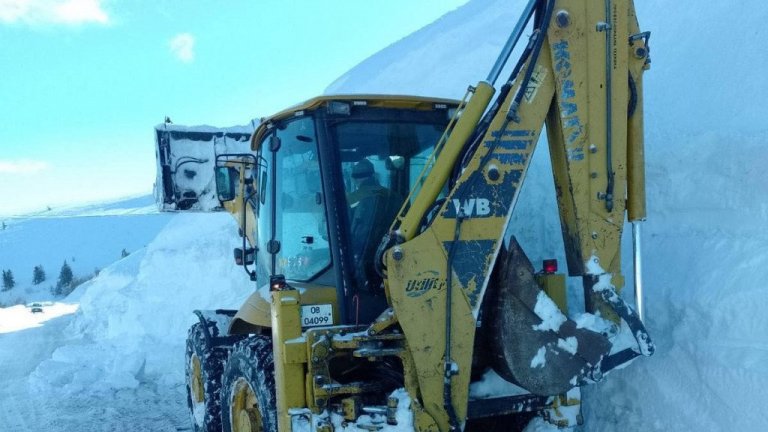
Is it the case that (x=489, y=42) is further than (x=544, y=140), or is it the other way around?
(x=489, y=42)

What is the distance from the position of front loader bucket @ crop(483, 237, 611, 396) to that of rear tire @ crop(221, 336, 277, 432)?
1.41 meters

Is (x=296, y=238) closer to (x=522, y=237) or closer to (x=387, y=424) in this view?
(x=387, y=424)

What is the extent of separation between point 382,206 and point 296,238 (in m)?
0.66

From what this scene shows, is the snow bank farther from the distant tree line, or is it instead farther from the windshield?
the distant tree line

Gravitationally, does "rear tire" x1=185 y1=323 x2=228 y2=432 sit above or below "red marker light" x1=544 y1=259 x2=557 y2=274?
below

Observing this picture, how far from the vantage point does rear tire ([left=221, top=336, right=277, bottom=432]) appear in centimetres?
382

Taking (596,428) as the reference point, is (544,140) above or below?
above

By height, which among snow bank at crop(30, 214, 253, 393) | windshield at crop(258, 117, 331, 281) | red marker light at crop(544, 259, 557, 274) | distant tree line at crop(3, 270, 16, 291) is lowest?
distant tree line at crop(3, 270, 16, 291)

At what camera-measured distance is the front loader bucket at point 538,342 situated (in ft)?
10.6

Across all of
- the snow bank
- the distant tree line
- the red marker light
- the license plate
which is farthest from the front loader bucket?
the distant tree line

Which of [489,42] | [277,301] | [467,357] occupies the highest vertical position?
[489,42]

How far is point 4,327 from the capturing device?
1574cm

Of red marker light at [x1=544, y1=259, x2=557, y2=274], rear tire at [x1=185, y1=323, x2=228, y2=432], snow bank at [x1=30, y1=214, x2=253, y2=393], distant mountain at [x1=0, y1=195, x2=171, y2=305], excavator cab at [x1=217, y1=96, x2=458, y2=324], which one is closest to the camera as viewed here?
red marker light at [x1=544, y1=259, x2=557, y2=274]

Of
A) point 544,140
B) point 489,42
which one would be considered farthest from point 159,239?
point 544,140
